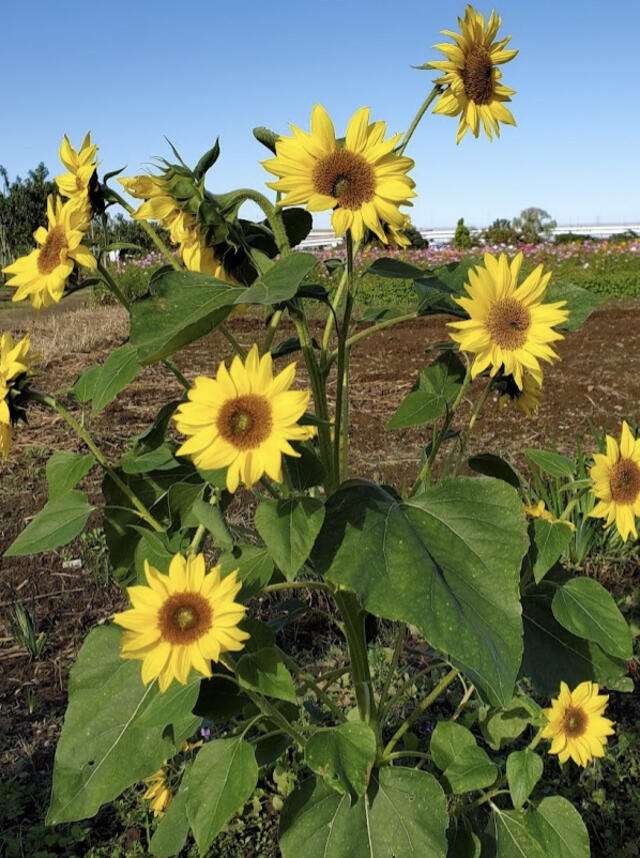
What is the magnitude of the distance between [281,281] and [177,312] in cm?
16

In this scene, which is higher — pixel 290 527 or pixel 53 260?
pixel 53 260

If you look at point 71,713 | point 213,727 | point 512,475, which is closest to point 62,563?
point 213,727

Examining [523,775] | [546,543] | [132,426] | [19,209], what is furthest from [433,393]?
[19,209]

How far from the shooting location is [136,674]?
4.71 ft

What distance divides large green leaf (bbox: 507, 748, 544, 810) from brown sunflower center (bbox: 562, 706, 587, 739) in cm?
17

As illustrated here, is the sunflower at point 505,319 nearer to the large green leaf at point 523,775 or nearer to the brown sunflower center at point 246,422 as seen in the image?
the brown sunflower center at point 246,422

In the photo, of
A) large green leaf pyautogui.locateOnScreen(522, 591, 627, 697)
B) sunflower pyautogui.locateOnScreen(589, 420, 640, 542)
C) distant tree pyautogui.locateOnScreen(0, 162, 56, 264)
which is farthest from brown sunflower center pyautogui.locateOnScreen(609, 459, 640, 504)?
distant tree pyautogui.locateOnScreen(0, 162, 56, 264)

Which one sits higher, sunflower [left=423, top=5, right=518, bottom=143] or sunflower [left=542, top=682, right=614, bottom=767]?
sunflower [left=423, top=5, right=518, bottom=143]

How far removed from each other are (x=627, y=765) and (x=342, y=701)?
0.84m

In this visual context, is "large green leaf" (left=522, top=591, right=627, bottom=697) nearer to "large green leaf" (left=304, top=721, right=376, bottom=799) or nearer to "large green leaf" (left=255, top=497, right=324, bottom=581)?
"large green leaf" (left=304, top=721, right=376, bottom=799)

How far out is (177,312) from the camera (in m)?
1.09

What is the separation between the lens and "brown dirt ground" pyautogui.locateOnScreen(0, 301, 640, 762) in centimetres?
273

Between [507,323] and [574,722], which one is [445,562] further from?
[574,722]

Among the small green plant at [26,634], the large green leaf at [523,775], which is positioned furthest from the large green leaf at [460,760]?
the small green plant at [26,634]
